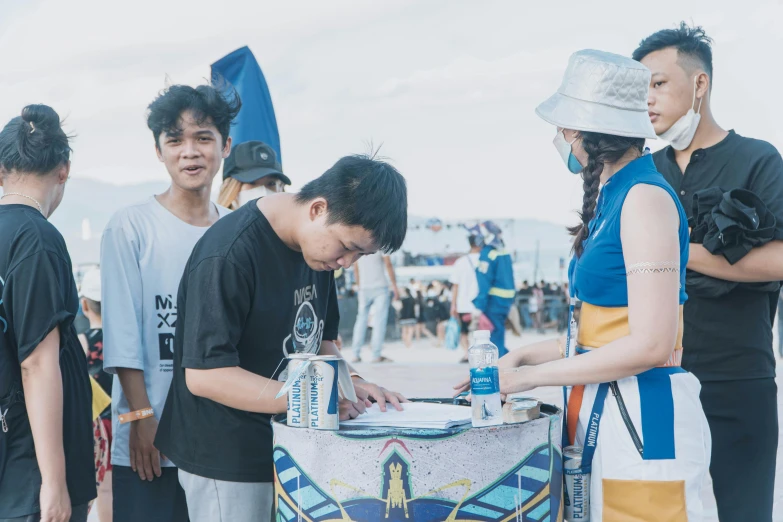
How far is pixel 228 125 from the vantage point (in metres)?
3.10

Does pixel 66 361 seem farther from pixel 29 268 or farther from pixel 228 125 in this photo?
pixel 228 125

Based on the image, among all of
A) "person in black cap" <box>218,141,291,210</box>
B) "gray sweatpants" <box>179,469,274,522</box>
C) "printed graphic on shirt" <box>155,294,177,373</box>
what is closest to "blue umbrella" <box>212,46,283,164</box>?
"person in black cap" <box>218,141,291,210</box>

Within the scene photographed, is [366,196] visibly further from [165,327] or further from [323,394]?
[165,327]

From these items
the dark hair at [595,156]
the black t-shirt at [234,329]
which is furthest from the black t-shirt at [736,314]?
the black t-shirt at [234,329]

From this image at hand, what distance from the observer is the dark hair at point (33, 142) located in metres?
2.44

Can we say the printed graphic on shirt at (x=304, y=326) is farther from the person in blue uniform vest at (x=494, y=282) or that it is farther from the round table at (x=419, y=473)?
the person in blue uniform vest at (x=494, y=282)

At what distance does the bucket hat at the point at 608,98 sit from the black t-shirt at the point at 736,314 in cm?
83

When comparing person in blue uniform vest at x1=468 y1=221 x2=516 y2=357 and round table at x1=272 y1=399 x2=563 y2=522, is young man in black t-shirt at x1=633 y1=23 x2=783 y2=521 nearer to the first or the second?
round table at x1=272 y1=399 x2=563 y2=522

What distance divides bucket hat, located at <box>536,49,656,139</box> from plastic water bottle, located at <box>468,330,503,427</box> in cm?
64

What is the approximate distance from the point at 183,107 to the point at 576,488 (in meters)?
1.91

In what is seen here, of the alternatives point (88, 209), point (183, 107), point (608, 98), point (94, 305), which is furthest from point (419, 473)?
point (88, 209)

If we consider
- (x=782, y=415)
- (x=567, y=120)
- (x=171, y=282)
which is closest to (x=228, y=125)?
(x=171, y=282)

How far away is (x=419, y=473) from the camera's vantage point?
187 centimetres

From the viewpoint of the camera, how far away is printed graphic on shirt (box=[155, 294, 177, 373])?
278 cm
